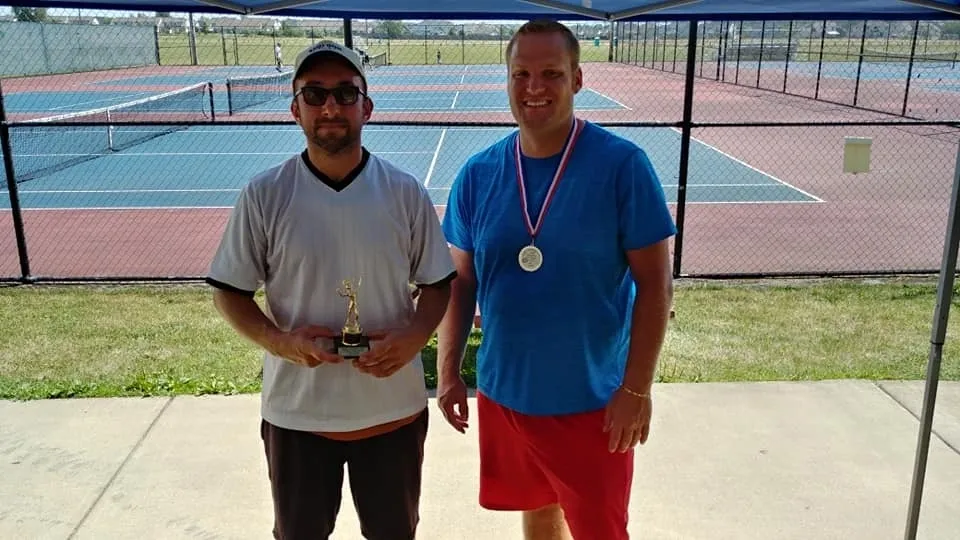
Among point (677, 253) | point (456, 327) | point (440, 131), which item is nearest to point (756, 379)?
point (677, 253)

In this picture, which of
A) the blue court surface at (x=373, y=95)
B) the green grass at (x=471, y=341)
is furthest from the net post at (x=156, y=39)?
the green grass at (x=471, y=341)

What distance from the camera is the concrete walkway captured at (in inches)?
134

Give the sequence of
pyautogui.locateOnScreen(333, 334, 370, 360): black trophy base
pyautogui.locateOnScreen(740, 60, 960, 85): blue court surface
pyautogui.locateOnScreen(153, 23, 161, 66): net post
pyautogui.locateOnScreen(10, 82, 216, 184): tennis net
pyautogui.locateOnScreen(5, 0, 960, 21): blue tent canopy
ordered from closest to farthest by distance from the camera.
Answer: pyautogui.locateOnScreen(333, 334, 370, 360): black trophy base → pyautogui.locateOnScreen(5, 0, 960, 21): blue tent canopy → pyautogui.locateOnScreen(10, 82, 216, 184): tennis net → pyautogui.locateOnScreen(740, 60, 960, 85): blue court surface → pyautogui.locateOnScreen(153, 23, 161, 66): net post

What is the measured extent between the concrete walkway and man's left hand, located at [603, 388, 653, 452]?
109 cm

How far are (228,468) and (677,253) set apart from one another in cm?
460

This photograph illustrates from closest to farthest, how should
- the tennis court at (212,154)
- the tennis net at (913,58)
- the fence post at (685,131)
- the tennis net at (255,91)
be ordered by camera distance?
1. the fence post at (685,131)
2. the tennis court at (212,154)
3. the tennis net at (913,58)
4. the tennis net at (255,91)

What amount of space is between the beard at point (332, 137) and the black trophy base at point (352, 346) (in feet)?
1.70

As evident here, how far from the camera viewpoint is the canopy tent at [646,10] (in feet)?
9.27

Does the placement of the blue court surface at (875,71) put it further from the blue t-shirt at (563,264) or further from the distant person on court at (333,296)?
the distant person on court at (333,296)

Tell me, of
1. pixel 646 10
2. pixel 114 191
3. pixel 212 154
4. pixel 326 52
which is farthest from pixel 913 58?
pixel 326 52

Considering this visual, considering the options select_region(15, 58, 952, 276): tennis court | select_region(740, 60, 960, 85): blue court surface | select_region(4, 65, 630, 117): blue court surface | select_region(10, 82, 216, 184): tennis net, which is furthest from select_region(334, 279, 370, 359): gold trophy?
select_region(740, 60, 960, 85): blue court surface

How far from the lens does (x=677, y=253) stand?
7.20 m

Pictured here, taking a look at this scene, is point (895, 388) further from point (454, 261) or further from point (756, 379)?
point (454, 261)

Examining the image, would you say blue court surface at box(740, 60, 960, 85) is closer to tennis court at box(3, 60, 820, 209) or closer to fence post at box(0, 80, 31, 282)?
tennis court at box(3, 60, 820, 209)
